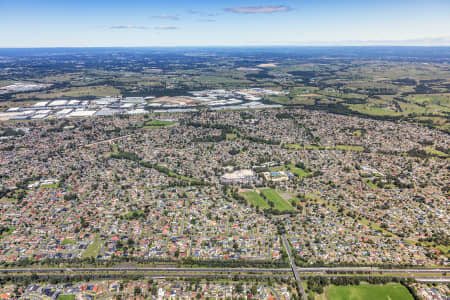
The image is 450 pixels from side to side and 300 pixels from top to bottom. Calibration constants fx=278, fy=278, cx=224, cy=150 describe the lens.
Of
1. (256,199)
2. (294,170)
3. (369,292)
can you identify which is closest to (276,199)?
(256,199)

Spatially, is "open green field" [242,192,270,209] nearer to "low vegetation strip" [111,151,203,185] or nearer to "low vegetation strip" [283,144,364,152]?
"low vegetation strip" [111,151,203,185]

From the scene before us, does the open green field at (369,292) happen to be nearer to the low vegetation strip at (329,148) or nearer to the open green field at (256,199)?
the open green field at (256,199)

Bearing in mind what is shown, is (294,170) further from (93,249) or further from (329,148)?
(93,249)

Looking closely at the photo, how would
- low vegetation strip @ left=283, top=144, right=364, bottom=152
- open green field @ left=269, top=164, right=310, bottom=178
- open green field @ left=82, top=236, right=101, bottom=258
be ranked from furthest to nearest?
low vegetation strip @ left=283, top=144, right=364, bottom=152 < open green field @ left=269, top=164, right=310, bottom=178 < open green field @ left=82, top=236, right=101, bottom=258

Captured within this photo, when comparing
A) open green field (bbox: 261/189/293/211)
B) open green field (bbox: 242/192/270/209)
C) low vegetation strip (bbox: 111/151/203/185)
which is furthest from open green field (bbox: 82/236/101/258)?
open green field (bbox: 261/189/293/211)

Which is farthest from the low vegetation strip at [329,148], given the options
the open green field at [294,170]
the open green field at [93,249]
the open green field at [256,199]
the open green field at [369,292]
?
the open green field at [93,249]

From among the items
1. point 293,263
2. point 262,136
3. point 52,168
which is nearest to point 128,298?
point 293,263
